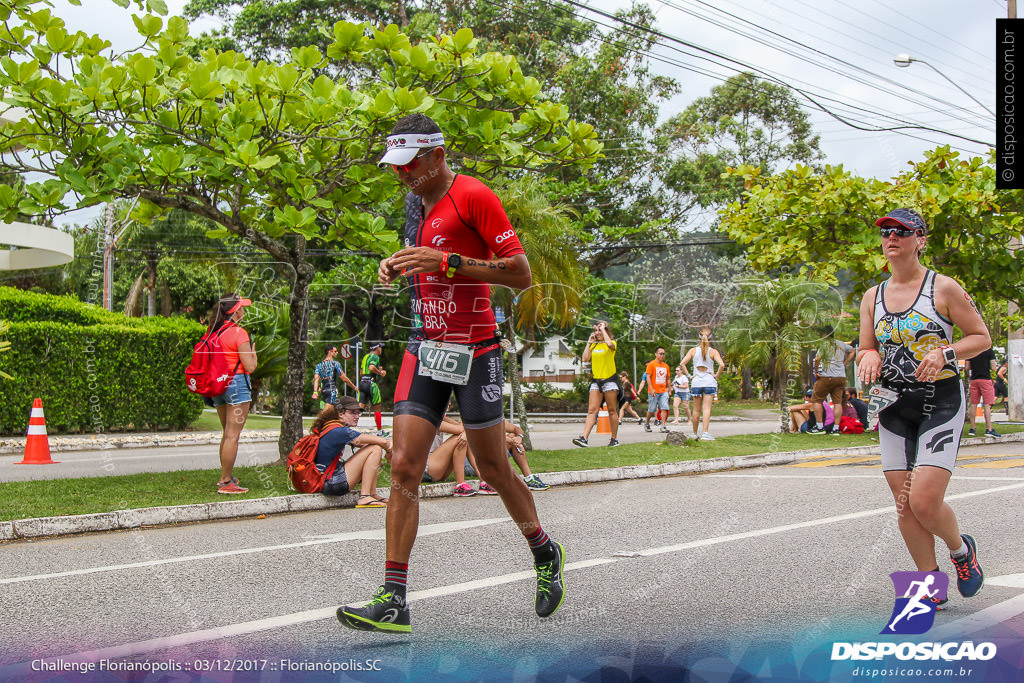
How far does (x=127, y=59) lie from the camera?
305 inches

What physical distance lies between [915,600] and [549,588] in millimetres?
1536

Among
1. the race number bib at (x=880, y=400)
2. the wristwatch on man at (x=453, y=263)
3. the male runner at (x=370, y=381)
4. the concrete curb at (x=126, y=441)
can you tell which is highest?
the wristwatch on man at (x=453, y=263)

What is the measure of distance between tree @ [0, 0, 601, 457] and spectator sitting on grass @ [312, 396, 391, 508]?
5.43 feet

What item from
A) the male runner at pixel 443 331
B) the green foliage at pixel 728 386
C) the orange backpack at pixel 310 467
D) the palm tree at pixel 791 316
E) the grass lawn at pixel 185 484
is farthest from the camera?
the green foliage at pixel 728 386

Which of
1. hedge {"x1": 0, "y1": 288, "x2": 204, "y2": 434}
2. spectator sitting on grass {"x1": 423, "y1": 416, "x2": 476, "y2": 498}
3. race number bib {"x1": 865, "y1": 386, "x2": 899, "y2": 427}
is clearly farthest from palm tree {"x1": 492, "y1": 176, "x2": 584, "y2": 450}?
race number bib {"x1": 865, "y1": 386, "x2": 899, "y2": 427}

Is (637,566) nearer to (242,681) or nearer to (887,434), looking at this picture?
(887,434)

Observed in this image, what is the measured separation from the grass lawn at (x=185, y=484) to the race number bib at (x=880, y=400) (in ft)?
19.3

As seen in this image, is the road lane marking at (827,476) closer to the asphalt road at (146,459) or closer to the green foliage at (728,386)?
the asphalt road at (146,459)

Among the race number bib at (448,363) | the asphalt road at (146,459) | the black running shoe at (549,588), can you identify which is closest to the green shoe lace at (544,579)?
the black running shoe at (549,588)

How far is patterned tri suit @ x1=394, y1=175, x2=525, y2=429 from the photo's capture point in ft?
13.3

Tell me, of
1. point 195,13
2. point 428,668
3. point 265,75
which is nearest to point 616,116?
point 195,13

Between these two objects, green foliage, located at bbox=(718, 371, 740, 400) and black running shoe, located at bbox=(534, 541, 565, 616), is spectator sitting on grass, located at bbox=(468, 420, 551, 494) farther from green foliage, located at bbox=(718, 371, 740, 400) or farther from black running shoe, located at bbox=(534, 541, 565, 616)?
green foliage, located at bbox=(718, 371, 740, 400)

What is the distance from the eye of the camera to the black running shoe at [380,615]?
3.80 metres

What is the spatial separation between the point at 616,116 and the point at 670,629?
2715cm
